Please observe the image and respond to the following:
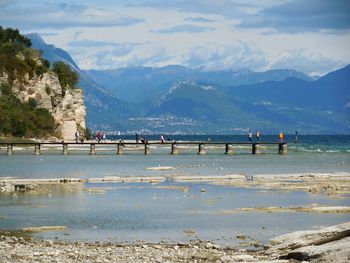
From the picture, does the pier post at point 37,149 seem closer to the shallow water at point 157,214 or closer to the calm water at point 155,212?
the calm water at point 155,212

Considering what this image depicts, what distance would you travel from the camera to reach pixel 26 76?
547 feet

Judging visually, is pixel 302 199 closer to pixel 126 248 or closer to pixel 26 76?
pixel 126 248

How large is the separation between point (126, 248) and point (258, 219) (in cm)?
1130

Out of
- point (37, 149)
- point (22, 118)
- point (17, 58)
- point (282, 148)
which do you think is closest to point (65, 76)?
point (17, 58)

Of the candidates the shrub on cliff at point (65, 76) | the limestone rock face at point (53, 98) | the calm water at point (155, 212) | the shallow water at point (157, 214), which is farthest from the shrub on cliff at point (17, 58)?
the shallow water at point (157, 214)

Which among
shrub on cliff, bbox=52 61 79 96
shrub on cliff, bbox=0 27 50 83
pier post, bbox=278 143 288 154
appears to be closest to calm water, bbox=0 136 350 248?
pier post, bbox=278 143 288 154

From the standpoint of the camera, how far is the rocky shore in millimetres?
24672

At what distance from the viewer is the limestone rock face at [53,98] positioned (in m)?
170

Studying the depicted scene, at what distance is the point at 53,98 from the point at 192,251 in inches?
5923

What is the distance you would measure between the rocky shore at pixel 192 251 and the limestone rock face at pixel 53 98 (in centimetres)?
13801

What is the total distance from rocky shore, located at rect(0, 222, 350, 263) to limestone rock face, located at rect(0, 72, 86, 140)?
138007 millimetres

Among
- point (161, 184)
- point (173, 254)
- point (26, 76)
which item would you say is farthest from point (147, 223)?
point (26, 76)

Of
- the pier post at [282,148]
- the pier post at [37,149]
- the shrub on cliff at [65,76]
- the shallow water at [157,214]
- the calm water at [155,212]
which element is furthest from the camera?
the shrub on cliff at [65,76]

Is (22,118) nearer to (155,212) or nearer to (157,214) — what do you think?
(155,212)
